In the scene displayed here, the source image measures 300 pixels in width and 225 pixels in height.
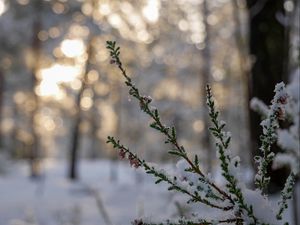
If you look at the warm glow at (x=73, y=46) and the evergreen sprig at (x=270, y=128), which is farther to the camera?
the warm glow at (x=73, y=46)

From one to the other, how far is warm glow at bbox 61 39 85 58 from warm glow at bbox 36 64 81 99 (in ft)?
1.80

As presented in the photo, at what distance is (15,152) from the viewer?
41.2 metres

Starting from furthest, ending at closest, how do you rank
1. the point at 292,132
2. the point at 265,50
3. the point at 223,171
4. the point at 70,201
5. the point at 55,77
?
the point at 55,77 → the point at 70,201 → the point at 265,50 → the point at 292,132 → the point at 223,171

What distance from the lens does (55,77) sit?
21.8m

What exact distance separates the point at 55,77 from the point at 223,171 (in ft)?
68.1

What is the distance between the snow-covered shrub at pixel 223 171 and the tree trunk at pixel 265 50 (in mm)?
6210

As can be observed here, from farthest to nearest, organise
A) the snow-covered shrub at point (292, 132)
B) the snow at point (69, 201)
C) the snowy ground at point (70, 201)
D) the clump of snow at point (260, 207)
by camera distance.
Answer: the snow at point (69, 201), the snowy ground at point (70, 201), the snow-covered shrub at point (292, 132), the clump of snow at point (260, 207)

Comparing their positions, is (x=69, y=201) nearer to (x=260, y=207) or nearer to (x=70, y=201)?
(x=70, y=201)

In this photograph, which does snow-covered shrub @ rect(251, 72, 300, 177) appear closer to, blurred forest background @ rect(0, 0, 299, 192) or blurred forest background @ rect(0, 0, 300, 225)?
blurred forest background @ rect(0, 0, 299, 192)

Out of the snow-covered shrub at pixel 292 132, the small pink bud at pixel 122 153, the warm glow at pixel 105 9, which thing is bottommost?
the small pink bud at pixel 122 153

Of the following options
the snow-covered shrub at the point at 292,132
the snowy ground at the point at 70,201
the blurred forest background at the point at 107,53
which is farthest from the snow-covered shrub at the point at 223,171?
the blurred forest background at the point at 107,53

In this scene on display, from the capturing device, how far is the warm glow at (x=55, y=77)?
837 inches

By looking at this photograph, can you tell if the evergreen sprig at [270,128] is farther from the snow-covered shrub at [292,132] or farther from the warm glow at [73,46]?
the warm glow at [73,46]

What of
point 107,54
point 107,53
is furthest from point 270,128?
point 107,54
